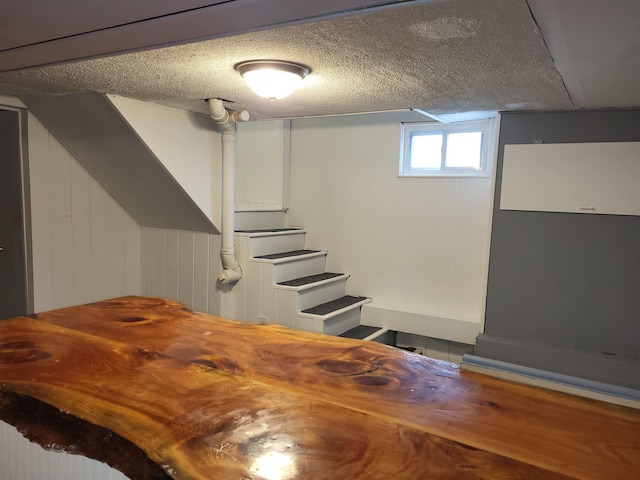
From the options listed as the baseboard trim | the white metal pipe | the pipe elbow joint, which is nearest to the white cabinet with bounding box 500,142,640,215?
the baseboard trim

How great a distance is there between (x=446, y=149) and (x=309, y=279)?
56.9 inches

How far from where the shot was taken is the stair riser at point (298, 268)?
11.3 feet

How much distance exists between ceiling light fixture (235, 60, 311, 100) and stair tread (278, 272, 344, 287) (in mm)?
1877

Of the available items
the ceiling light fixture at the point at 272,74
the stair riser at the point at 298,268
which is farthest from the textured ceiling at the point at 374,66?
the stair riser at the point at 298,268

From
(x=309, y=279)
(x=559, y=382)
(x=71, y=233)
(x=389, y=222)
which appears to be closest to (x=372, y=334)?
(x=309, y=279)

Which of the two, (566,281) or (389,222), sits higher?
(389,222)

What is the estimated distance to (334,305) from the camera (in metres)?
3.65

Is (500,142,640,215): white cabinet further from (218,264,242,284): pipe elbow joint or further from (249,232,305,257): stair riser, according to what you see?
(218,264,242,284): pipe elbow joint

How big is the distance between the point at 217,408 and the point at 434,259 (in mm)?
2795

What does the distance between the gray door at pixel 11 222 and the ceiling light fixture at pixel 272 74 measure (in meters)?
2.14

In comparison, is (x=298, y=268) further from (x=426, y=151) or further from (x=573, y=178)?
(x=573, y=178)

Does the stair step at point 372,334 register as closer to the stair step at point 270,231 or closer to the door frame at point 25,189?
the stair step at point 270,231

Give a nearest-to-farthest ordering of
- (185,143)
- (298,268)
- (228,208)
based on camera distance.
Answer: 1. (185,143)
2. (228,208)
3. (298,268)

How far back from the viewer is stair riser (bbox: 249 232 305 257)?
11.5 feet
